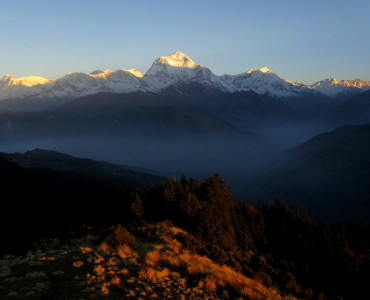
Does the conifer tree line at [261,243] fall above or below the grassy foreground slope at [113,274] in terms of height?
below

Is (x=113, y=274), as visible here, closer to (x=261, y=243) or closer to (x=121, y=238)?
(x=121, y=238)

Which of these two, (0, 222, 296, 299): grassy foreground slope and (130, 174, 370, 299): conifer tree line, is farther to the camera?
(130, 174, 370, 299): conifer tree line

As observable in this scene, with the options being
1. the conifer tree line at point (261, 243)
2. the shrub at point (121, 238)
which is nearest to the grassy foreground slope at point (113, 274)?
the shrub at point (121, 238)

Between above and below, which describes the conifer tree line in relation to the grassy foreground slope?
below

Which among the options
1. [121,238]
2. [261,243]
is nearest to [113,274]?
[121,238]

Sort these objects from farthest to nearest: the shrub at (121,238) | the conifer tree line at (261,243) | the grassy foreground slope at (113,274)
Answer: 1. the conifer tree line at (261,243)
2. the shrub at (121,238)
3. the grassy foreground slope at (113,274)

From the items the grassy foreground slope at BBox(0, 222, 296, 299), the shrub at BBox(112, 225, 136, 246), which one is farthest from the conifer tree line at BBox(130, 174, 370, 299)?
the shrub at BBox(112, 225, 136, 246)

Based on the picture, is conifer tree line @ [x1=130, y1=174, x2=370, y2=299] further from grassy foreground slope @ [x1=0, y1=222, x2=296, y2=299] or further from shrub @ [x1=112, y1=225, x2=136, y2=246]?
shrub @ [x1=112, y1=225, x2=136, y2=246]

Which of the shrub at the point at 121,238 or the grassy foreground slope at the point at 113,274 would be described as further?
the shrub at the point at 121,238

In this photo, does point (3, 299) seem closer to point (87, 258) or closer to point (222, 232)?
point (87, 258)

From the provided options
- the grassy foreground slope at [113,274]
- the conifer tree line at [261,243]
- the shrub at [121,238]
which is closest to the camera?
the grassy foreground slope at [113,274]

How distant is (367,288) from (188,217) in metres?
26.8

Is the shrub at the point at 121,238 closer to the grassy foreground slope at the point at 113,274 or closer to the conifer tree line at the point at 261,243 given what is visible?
the grassy foreground slope at the point at 113,274

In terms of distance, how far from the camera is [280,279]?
28.7m
